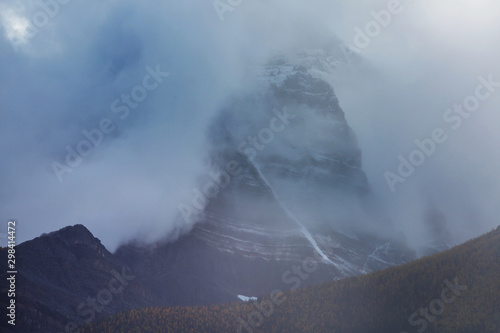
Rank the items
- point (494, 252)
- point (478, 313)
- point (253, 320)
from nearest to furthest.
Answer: point (478, 313) → point (494, 252) → point (253, 320)

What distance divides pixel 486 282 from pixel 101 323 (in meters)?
106

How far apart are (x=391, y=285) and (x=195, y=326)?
58.5 m

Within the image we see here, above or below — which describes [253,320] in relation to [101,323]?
below

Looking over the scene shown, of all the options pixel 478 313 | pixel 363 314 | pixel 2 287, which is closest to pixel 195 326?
pixel 363 314

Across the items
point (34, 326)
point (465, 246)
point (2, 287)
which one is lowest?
point (465, 246)

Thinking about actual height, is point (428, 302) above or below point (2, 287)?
below

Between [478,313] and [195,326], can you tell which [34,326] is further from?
[478,313]

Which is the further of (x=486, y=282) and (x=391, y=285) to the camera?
(x=391, y=285)

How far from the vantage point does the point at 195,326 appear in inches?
7387

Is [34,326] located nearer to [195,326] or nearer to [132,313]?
[132,313]

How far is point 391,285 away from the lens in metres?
193

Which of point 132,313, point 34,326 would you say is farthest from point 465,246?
point 34,326

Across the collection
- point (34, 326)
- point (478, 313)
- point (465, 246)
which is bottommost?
point (478, 313)

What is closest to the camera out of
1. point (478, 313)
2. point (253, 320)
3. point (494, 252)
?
point (478, 313)
